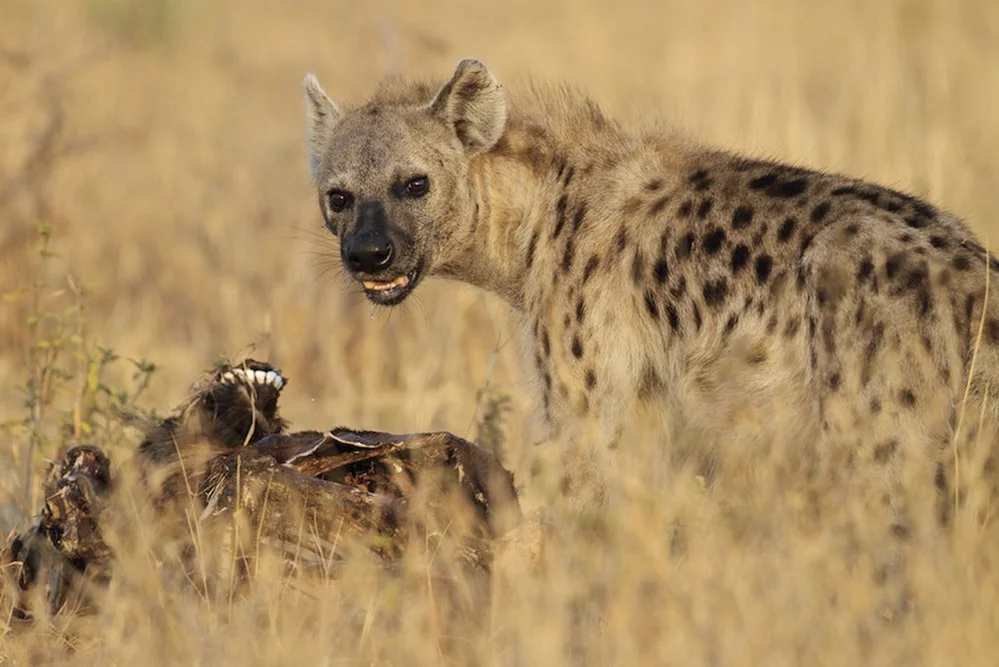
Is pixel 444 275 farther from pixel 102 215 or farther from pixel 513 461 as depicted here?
pixel 102 215

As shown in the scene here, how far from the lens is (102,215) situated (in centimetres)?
1055

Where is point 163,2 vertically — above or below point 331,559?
above

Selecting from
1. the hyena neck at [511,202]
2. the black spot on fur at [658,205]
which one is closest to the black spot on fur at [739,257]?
the black spot on fur at [658,205]

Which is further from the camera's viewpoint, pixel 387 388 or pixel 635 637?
pixel 387 388

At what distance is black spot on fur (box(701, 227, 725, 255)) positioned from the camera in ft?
17.1

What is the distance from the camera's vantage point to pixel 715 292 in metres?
5.16

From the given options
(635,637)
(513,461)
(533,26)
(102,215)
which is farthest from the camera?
(533,26)

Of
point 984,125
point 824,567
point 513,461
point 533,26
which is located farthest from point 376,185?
point 533,26

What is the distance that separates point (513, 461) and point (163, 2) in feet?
29.8

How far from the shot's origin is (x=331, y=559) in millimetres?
4457

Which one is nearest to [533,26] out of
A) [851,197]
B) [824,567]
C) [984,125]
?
[984,125]

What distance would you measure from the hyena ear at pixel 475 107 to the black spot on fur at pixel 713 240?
1.13 m

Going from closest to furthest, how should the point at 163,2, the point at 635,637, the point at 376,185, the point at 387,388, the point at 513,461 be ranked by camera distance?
the point at 635,637 → the point at 376,185 → the point at 513,461 → the point at 387,388 → the point at 163,2

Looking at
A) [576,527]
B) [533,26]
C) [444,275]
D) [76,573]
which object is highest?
[533,26]
